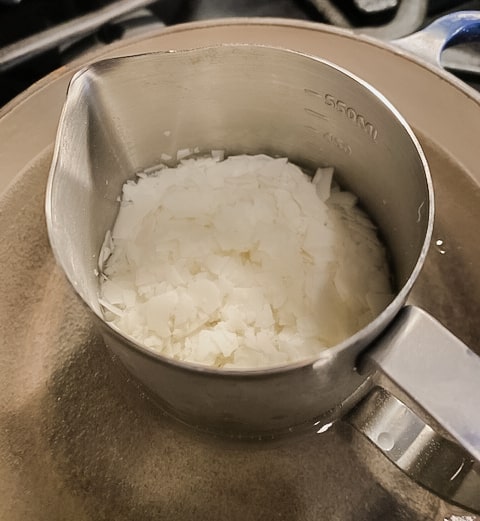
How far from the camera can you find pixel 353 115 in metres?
0.53

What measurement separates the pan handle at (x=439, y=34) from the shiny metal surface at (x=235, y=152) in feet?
0.57

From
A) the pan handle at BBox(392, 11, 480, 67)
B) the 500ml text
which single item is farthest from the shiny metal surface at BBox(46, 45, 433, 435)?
the pan handle at BBox(392, 11, 480, 67)

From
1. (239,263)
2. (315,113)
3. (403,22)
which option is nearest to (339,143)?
(315,113)

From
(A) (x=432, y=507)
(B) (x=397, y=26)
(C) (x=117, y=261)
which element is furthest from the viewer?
(B) (x=397, y=26)

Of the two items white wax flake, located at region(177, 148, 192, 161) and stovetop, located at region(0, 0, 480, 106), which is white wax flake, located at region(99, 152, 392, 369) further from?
stovetop, located at region(0, 0, 480, 106)

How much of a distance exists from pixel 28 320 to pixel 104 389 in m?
0.09

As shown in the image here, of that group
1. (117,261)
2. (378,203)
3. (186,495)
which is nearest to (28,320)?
(117,261)

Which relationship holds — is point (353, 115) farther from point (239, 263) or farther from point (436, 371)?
point (436, 371)

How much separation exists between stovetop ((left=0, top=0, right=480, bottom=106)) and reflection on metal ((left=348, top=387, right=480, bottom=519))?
44 centimetres

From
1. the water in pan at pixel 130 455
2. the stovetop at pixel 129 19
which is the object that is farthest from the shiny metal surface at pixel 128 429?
the stovetop at pixel 129 19

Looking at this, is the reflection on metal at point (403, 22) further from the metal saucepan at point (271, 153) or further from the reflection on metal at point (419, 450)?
the reflection on metal at point (419, 450)

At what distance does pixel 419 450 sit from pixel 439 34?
0.44 m

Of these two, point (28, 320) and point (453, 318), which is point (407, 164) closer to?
point (453, 318)

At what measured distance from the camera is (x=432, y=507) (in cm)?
45
